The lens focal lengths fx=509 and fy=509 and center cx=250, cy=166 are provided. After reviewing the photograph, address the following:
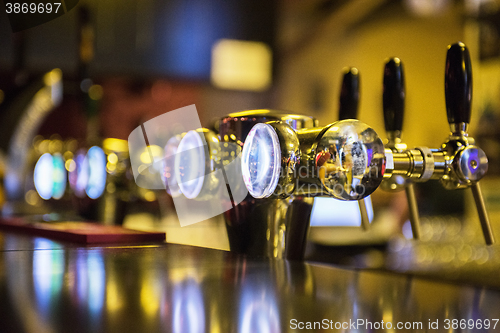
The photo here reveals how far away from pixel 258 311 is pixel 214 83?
8.40 feet

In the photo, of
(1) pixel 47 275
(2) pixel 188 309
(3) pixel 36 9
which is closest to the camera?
(2) pixel 188 309

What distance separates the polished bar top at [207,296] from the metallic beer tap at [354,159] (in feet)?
0.25

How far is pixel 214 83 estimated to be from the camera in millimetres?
2783

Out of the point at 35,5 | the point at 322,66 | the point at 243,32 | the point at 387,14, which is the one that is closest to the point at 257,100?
the point at 322,66

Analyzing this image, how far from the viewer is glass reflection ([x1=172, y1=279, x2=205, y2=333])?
248 mm

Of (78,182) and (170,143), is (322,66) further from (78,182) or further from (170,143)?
(170,143)

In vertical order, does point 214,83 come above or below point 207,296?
above

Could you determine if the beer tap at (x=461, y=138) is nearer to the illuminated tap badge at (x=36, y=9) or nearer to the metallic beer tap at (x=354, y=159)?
the metallic beer tap at (x=354, y=159)

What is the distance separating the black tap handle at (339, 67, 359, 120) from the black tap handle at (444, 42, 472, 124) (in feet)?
0.37

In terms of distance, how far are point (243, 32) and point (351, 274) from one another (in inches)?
70.6

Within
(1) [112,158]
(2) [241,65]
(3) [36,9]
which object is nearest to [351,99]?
(3) [36,9]

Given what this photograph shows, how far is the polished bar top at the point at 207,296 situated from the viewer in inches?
10.2

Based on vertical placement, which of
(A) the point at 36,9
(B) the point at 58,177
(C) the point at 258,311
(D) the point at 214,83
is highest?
(D) the point at 214,83

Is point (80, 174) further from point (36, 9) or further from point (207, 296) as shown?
point (207, 296)
